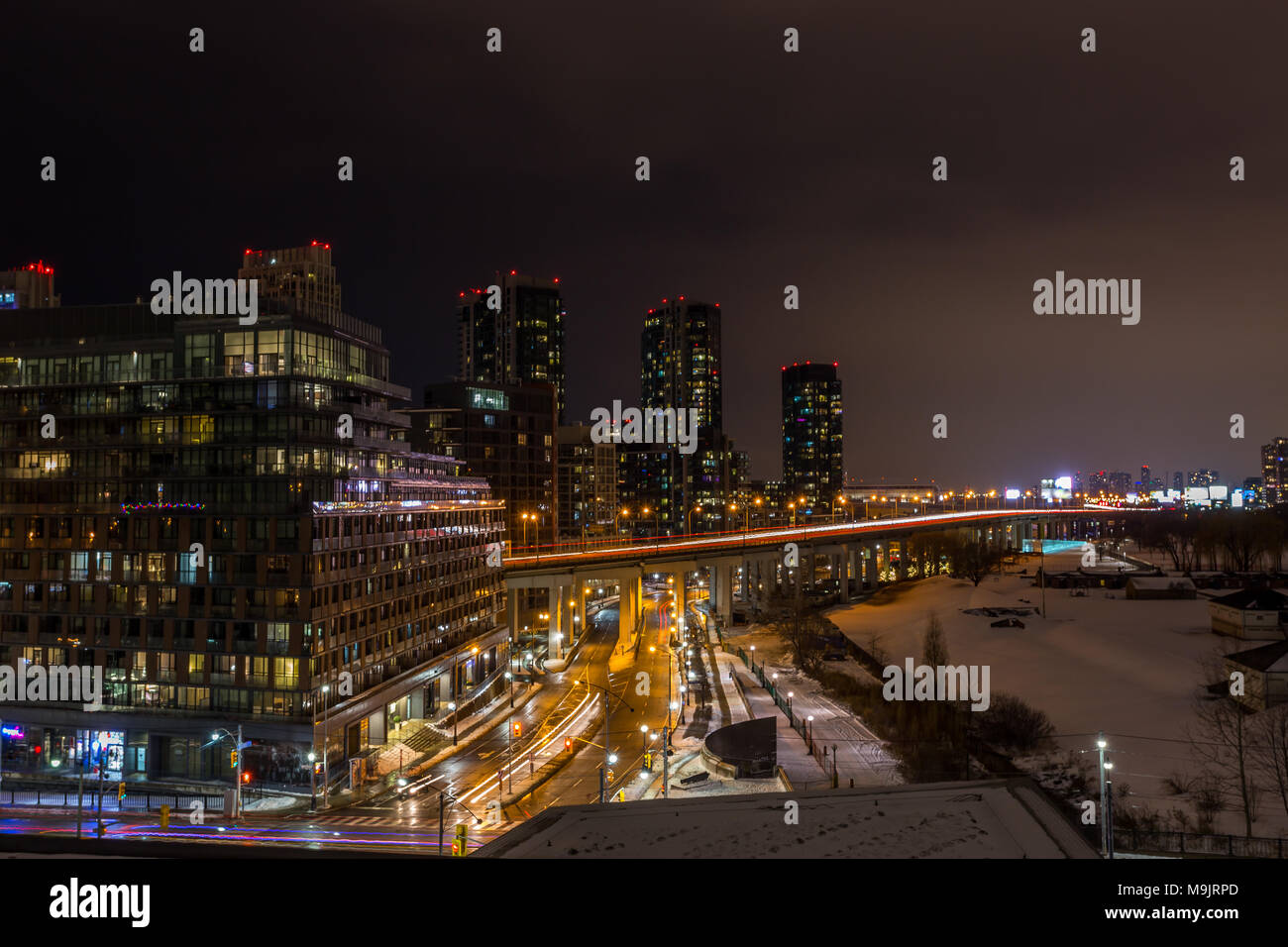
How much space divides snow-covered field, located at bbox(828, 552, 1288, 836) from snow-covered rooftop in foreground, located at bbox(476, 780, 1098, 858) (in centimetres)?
2311

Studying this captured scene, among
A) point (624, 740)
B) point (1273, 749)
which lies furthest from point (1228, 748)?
point (624, 740)

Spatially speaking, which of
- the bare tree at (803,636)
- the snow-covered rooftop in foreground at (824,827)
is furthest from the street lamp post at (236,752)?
the bare tree at (803,636)

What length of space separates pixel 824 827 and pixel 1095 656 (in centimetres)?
5837

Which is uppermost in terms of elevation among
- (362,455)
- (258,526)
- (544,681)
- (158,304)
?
(158,304)

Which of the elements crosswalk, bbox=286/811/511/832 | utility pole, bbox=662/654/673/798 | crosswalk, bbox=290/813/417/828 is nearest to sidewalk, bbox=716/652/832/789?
utility pole, bbox=662/654/673/798

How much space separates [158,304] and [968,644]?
211 ft

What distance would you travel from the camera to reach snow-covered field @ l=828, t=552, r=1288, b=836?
36.7 m

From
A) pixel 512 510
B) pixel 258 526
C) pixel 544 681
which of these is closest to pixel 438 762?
pixel 258 526

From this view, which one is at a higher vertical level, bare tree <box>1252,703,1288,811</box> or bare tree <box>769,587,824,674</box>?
bare tree <box>1252,703,1288,811</box>

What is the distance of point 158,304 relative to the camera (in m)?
48.8

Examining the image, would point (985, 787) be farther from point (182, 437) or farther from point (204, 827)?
point (182, 437)

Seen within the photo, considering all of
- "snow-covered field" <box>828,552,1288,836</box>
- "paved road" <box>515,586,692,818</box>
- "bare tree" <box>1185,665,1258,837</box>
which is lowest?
"paved road" <box>515,586,692,818</box>

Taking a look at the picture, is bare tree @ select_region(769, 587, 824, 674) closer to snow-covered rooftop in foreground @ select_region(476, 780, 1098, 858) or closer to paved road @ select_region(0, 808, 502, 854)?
paved road @ select_region(0, 808, 502, 854)

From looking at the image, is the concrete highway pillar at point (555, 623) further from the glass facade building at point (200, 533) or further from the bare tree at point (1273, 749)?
the bare tree at point (1273, 749)
